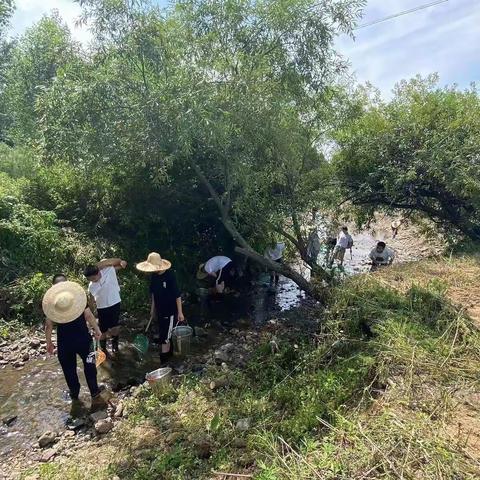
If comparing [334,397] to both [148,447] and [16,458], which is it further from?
[16,458]

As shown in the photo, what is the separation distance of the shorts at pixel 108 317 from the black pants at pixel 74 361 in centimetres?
145

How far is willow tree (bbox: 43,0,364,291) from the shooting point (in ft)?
23.3

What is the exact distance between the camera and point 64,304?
17.6 feet

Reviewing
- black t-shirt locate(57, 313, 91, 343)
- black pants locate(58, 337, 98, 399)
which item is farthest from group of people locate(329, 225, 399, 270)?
black t-shirt locate(57, 313, 91, 343)

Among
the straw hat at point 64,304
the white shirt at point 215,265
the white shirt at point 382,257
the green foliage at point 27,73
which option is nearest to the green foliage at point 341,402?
the straw hat at point 64,304

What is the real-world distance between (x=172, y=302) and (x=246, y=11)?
5545mm

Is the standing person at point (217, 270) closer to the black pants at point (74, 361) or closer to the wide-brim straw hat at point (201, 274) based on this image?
the wide-brim straw hat at point (201, 274)

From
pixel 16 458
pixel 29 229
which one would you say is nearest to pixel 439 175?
pixel 29 229

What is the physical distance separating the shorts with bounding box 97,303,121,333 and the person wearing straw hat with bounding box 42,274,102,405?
4.40 feet

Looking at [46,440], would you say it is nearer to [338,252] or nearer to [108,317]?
[108,317]

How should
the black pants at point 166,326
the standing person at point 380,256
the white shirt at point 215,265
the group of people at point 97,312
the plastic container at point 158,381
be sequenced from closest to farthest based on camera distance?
the group of people at point 97,312, the plastic container at point 158,381, the black pants at point 166,326, the white shirt at point 215,265, the standing person at point 380,256

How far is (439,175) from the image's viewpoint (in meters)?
10.9

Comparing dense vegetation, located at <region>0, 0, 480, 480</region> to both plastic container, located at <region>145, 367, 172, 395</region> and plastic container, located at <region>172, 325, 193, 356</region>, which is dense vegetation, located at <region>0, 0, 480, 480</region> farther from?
plastic container, located at <region>172, 325, 193, 356</region>

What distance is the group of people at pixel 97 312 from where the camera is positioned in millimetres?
5467
